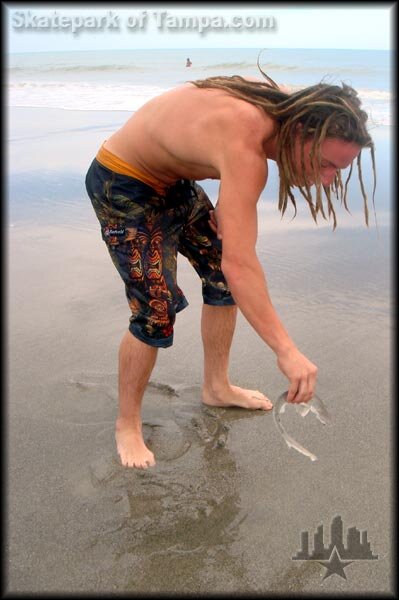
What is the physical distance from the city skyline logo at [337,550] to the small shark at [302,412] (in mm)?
322

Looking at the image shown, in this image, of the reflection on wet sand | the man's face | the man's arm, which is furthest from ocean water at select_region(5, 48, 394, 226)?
the reflection on wet sand

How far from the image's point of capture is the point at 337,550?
2072 mm

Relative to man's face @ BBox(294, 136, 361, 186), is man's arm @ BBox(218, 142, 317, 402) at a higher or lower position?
lower

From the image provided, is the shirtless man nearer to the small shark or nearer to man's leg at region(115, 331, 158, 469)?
man's leg at region(115, 331, 158, 469)

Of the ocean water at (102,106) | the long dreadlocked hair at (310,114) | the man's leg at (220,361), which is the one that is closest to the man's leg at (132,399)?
the man's leg at (220,361)

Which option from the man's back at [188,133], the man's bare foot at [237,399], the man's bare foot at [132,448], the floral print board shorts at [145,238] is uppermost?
the man's back at [188,133]

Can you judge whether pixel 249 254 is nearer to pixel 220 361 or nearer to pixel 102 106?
pixel 220 361

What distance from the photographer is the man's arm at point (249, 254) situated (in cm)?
197

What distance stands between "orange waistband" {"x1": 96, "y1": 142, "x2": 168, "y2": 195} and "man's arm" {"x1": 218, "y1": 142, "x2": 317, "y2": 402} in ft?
1.66

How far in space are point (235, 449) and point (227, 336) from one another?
0.54 metres

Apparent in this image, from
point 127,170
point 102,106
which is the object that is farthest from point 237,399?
point 102,106

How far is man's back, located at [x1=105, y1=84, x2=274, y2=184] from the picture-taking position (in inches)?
80.0

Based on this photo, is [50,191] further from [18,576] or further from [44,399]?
[18,576]

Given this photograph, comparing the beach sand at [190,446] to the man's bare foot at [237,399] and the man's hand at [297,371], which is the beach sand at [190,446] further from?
the man's hand at [297,371]
